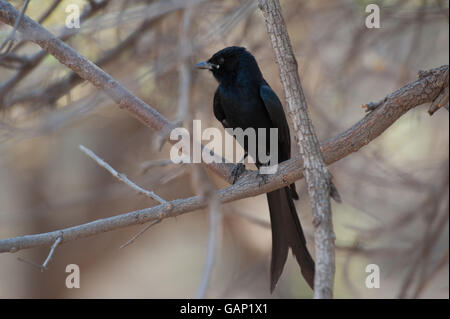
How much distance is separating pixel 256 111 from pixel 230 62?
43cm

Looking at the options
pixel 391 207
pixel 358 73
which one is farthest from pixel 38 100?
pixel 391 207

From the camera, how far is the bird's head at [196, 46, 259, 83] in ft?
12.4

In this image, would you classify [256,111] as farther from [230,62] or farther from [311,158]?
[311,158]

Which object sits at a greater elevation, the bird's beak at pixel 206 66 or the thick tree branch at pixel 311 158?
the bird's beak at pixel 206 66

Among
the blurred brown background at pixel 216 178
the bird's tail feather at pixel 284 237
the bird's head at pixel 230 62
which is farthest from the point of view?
the blurred brown background at pixel 216 178

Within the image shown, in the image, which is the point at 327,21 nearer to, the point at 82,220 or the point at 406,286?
the point at 406,286

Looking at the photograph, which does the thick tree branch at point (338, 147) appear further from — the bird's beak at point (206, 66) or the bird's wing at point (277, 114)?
the bird's beak at point (206, 66)

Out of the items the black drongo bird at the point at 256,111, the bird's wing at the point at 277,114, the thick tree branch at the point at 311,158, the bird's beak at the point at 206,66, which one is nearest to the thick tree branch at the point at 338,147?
the thick tree branch at the point at 311,158

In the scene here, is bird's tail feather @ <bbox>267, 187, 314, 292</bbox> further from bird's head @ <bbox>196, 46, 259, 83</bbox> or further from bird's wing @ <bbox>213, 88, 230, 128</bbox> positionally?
bird's head @ <bbox>196, 46, 259, 83</bbox>

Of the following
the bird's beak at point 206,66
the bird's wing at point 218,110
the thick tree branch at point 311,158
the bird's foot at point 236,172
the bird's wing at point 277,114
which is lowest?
the thick tree branch at point 311,158

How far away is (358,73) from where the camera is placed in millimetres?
5258

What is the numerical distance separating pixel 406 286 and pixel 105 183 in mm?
3467

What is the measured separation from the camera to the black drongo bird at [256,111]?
337cm
